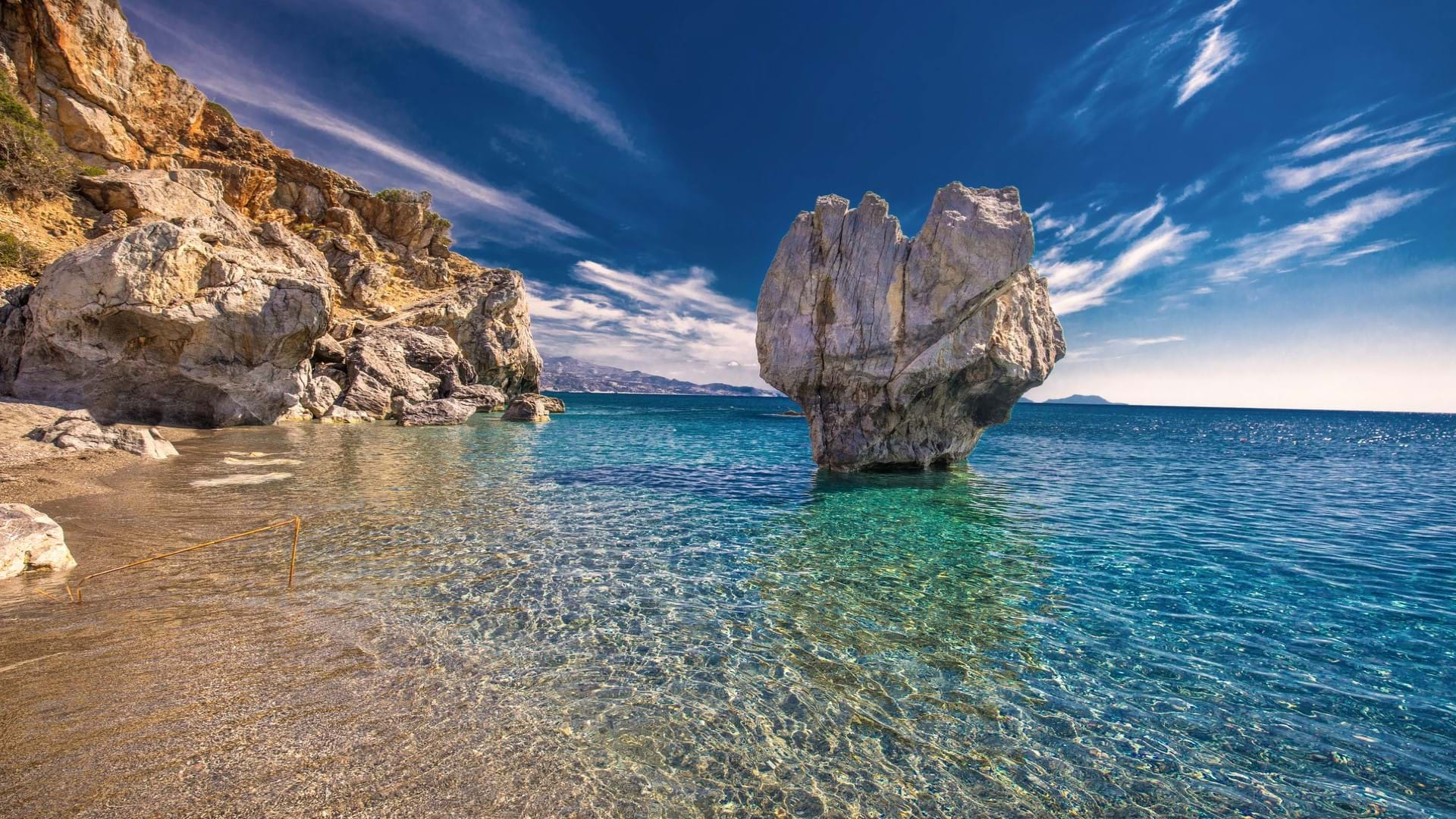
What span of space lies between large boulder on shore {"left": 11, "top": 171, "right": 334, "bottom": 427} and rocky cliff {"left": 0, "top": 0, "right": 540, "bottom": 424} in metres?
0.07

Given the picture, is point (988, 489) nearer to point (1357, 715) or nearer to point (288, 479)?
point (1357, 715)

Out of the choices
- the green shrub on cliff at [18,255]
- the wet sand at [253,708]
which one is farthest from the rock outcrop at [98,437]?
the green shrub on cliff at [18,255]

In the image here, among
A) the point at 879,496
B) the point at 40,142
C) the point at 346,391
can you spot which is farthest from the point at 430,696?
the point at 40,142

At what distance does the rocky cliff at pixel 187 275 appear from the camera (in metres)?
22.9

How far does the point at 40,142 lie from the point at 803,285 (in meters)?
48.0

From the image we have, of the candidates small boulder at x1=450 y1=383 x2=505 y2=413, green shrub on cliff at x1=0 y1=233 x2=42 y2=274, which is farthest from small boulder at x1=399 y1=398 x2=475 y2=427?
green shrub on cliff at x1=0 y1=233 x2=42 y2=274

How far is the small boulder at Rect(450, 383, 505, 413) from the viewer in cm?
4932

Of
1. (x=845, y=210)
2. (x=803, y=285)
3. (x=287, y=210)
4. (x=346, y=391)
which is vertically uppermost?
(x=287, y=210)

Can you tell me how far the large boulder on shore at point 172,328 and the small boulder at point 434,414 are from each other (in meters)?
6.84

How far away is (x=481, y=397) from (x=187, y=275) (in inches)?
1099

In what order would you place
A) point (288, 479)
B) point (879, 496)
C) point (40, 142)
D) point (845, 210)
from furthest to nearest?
point (40, 142) → point (845, 210) → point (879, 496) → point (288, 479)

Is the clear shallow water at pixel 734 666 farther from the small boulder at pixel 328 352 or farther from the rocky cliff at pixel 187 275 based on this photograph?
the small boulder at pixel 328 352

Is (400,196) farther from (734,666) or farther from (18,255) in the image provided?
(734,666)

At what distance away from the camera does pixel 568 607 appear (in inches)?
298
